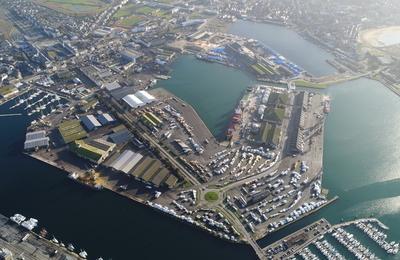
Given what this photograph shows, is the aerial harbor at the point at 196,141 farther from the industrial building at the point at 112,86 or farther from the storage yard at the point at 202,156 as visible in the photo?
the industrial building at the point at 112,86

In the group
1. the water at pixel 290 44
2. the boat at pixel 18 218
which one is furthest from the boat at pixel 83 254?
the water at pixel 290 44

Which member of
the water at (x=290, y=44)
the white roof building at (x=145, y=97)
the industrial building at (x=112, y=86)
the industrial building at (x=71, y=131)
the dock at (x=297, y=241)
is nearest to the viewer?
the dock at (x=297, y=241)

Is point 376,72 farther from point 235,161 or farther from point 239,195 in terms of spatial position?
point 239,195

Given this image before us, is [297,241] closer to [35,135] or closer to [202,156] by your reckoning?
[202,156]

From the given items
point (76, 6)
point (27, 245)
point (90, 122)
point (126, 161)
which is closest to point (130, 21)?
point (76, 6)

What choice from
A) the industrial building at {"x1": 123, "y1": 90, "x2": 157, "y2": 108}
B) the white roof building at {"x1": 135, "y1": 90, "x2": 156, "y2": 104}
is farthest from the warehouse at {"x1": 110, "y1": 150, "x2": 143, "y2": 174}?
the white roof building at {"x1": 135, "y1": 90, "x2": 156, "y2": 104}

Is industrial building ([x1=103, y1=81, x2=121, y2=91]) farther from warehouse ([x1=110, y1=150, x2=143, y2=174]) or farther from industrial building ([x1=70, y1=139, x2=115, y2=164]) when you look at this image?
warehouse ([x1=110, y1=150, x2=143, y2=174])
